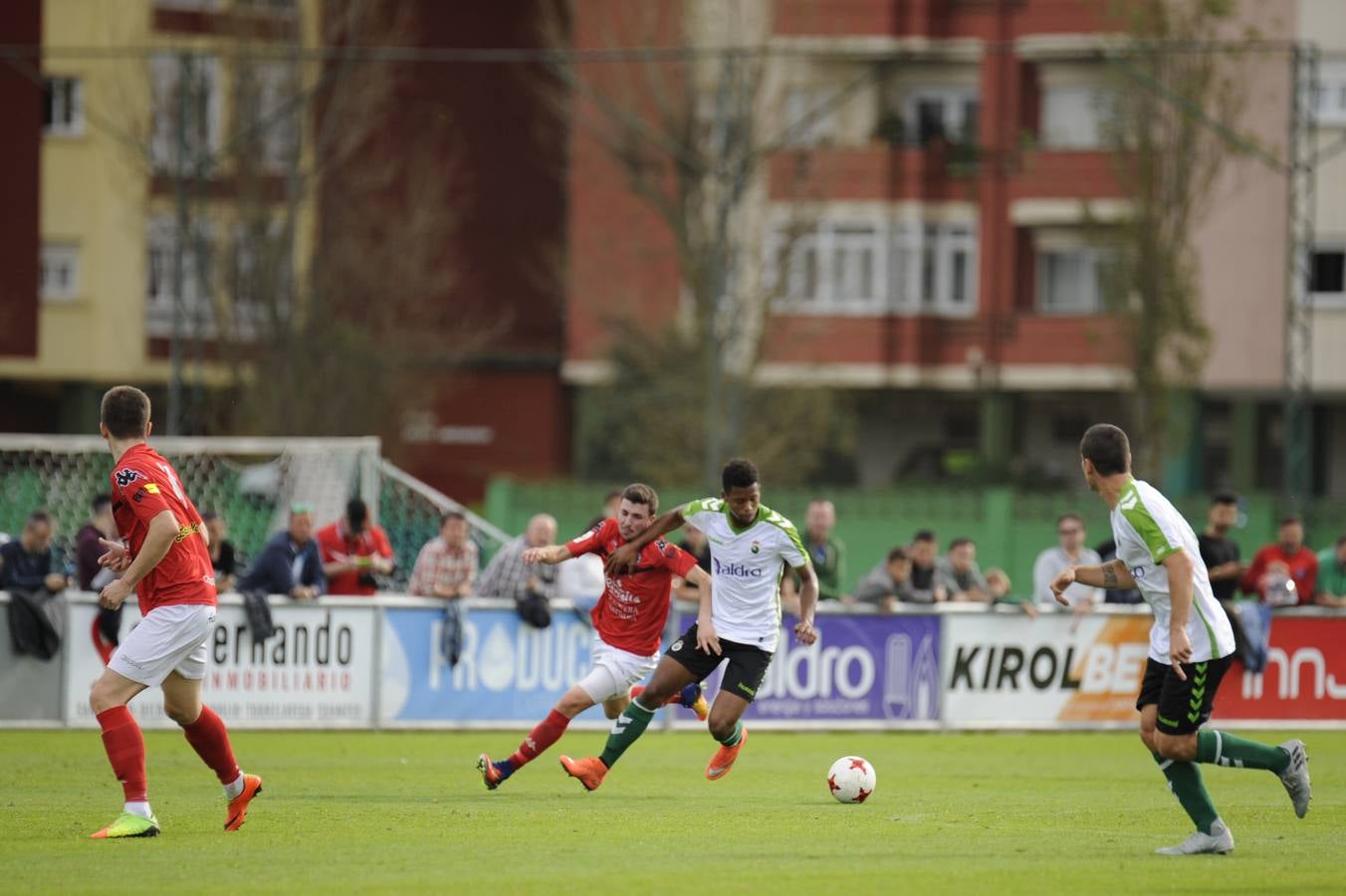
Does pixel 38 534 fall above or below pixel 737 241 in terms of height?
below

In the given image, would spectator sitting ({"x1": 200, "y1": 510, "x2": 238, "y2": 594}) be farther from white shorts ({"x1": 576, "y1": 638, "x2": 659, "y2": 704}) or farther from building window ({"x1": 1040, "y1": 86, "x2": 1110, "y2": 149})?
building window ({"x1": 1040, "y1": 86, "x2": 1110, "y2": 149})

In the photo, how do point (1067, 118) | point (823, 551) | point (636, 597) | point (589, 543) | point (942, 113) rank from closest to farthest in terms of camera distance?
point (589, 543), point (636, 597), point (823, 551), point (1067, 118), point (942, 113)

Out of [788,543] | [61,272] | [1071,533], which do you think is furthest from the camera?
[61,272]

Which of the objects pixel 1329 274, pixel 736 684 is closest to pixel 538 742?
pixel 736 684

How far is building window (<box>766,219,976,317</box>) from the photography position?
142ft

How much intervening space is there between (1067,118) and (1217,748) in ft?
113

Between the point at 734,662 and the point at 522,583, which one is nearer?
the point at 734,662

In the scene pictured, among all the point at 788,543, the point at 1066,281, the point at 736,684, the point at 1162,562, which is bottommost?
the point at 736,684

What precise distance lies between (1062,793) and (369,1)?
29418 millimetres

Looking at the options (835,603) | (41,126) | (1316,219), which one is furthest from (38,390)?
(835,603)

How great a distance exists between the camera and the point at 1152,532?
9.83 meters

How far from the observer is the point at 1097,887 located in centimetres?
898

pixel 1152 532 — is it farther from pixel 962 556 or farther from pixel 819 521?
pixel 962 556

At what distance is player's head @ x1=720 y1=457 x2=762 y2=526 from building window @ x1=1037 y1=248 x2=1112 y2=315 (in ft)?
105
